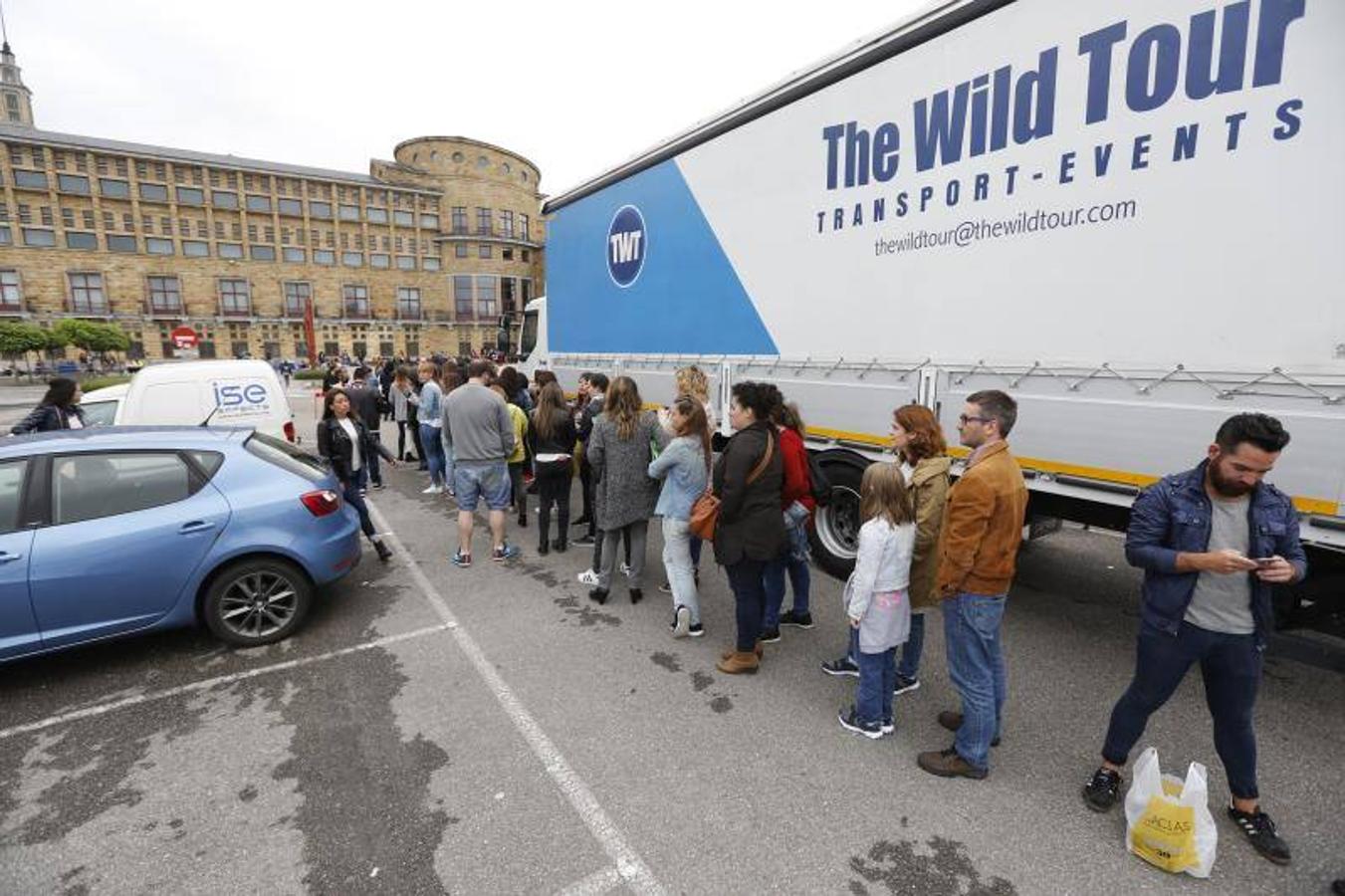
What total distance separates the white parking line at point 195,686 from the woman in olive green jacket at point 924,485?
3.36m

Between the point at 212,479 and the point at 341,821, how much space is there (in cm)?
255

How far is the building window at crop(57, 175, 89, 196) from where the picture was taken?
44531 millimetres

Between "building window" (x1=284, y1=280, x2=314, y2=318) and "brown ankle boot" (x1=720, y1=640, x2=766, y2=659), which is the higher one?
"building window" (x1=284, y1=280, x2=314, y2=318)

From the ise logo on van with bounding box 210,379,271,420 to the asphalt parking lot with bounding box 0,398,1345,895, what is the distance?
12.0 ft

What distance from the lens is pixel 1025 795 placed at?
2.77 m

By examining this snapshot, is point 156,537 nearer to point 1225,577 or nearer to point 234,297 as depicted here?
point 1225,577

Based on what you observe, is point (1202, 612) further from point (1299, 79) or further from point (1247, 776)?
point (1299, 79)

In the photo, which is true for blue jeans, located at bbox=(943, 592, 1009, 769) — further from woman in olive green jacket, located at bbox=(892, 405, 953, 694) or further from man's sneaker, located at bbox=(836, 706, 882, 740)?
man's sneaker, located at bbox=(836, 706, 882, 740)

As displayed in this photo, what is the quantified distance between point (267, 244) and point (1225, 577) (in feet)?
210

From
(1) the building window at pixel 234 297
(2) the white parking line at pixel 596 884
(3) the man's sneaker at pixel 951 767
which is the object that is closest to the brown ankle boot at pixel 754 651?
(3) the man's sneaker at pixel 951 767

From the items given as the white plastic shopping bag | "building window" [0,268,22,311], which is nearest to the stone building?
"building window" [0,268,22,311]

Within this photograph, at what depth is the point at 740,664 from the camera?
3.83 meters

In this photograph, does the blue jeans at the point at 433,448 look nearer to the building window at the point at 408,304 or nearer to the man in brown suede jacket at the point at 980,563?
the man in brown suede jacket at the point at 980,563

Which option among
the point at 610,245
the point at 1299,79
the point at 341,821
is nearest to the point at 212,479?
the point at 341,821
